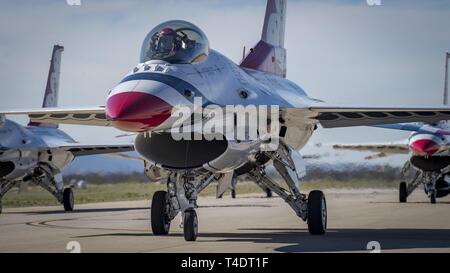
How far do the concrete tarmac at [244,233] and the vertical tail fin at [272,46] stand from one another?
3.70m

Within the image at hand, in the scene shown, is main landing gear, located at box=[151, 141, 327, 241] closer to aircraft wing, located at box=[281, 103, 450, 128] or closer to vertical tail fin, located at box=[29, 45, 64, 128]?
aircraft wing, located at box=[281, 103, 450, 128]

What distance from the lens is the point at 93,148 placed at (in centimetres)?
2769

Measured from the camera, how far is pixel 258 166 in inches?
596

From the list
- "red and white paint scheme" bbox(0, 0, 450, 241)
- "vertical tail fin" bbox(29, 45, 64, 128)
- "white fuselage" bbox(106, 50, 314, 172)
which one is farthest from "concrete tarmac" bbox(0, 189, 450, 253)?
"vertical tail fin" bbox(29, 45, 64, 128)

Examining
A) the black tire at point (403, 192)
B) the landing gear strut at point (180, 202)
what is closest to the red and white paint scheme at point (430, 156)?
the black tire at point (403, 192)

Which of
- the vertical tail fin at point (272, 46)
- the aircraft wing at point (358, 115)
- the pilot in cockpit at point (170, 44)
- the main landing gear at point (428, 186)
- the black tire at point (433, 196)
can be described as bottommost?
the black tire at point (433, 196)

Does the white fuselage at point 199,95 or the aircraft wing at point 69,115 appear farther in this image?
the aircraft wing at point 69,115

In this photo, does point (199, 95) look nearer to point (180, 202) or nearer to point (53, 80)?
point (180, 202)

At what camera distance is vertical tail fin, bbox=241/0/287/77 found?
18.3m

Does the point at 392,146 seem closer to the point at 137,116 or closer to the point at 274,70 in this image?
the point at 274,70

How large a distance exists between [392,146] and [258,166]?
18.1 metres

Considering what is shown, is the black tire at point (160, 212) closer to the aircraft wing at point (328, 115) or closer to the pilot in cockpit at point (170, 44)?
the aircraft wing at point (328, 115)

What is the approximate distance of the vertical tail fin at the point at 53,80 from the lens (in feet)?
99.5

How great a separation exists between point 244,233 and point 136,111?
5.00 meters
